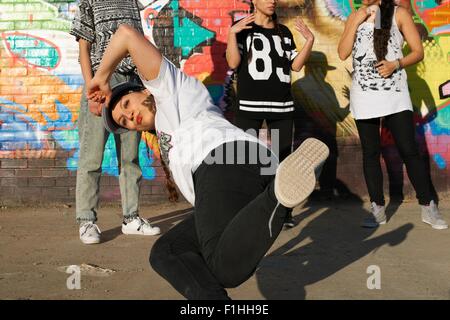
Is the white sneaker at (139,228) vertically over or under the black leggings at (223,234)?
under

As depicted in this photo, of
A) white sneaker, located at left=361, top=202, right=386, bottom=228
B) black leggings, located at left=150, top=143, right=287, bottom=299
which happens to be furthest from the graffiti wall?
black leggings, located at left=150, top=143, right=287, bottom=299

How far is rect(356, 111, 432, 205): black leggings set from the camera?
5.54 m

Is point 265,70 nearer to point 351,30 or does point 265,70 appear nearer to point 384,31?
point 351,30

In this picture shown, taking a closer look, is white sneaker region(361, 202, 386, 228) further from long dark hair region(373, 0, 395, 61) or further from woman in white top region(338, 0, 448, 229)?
long dark hair region(373, 0, 395, 61)

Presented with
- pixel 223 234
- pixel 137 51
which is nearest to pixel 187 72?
pixel 137 51

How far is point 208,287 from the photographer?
293 centimetres

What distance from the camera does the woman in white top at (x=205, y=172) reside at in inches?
115

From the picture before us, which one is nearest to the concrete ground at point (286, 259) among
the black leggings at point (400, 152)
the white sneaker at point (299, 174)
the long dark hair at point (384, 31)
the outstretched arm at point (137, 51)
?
the black leggings at point (400, 152)

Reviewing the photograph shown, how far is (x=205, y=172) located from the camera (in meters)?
3.18

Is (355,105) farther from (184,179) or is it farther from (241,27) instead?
(184,179)

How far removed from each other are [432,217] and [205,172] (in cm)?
309
